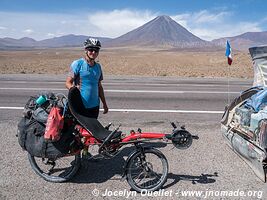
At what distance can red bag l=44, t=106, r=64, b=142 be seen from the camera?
4051 mm

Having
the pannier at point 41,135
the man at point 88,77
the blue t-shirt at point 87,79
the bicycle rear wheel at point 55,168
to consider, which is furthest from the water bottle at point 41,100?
the bicycle rear wheel at point 55,168

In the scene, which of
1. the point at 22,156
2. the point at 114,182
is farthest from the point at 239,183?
the point at 22,156

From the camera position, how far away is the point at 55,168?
498 centimetres

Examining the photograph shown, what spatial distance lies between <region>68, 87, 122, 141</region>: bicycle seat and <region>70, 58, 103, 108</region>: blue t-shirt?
18 cm

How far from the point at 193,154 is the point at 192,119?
2.64 meters

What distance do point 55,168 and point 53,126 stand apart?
3.85 ft

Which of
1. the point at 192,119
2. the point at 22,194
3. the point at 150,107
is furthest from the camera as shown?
the point at 150,107

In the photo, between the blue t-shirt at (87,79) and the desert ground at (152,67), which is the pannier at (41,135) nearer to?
the blue t-shirt at (87,79)

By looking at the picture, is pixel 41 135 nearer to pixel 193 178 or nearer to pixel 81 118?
pixel 81 118

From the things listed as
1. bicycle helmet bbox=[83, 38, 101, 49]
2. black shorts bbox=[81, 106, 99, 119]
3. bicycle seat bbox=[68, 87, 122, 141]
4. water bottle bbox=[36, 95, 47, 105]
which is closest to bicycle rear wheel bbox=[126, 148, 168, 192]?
bicycle seat bbox=[68, 87, 122, 141]

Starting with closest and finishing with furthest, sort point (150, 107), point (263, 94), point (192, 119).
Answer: point (263, 94)
point (192, 119)
point (150, 107)

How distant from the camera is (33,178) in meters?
4.68

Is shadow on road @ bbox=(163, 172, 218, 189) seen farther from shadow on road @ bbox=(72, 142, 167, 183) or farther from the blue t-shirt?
the blue t-shirt

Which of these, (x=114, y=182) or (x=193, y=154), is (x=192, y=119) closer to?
(x=193, y=154)
